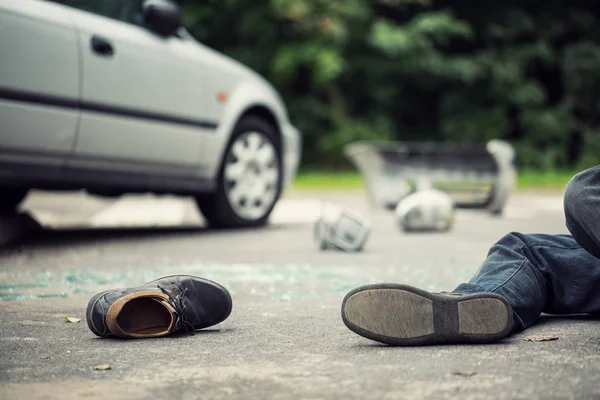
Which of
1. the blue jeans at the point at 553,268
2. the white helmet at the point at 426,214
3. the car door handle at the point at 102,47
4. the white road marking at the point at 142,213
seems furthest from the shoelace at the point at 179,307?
the white road marking at the point at 142,213

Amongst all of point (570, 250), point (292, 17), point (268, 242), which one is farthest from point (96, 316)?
point (292, 17)

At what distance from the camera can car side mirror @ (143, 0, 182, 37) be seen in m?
6.45

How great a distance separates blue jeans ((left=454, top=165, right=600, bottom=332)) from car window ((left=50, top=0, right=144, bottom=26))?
3.63 m

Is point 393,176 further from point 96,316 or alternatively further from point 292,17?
point 292,17

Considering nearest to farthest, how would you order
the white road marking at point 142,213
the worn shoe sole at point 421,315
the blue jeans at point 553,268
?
the worn shoe sole at point 421,315 < the blue jeans at point 553,268 < the white road marking at point 142,213

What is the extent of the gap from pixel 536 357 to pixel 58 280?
100 inches

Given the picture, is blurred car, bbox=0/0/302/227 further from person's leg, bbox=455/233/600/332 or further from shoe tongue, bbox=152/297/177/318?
person's leg, bbox=455/233/600/332

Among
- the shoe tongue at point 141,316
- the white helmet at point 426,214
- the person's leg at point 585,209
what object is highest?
the person's leg at point 585,209

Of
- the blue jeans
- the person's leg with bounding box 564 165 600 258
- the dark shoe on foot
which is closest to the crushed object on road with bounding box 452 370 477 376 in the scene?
the blue jeans

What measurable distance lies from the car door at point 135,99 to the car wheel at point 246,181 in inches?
14.7

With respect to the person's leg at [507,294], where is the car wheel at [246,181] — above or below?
below

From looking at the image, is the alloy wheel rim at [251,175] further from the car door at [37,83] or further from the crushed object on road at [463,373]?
the crushed object on road at [463,373]

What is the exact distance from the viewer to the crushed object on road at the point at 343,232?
19.5 feet

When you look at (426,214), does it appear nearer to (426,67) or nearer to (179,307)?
(179,307)
